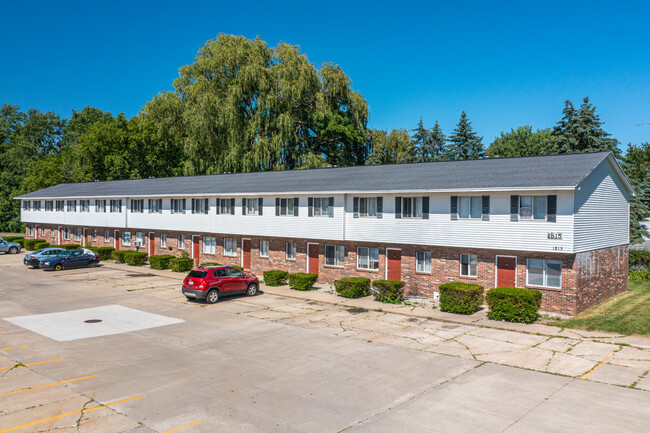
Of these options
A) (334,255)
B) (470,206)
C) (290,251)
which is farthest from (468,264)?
(290,251)

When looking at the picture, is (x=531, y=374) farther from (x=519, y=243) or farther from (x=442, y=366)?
(x=519, y=243)

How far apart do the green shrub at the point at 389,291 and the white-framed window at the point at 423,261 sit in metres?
1.78

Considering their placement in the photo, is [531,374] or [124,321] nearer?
[531,374]

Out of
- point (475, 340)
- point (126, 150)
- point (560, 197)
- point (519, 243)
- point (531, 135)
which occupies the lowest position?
point (475, 340)

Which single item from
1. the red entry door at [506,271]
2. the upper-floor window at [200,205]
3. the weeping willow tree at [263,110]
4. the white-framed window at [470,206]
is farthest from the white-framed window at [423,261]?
the weeping willow tree at [263,110]

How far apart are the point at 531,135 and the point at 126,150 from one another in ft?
203

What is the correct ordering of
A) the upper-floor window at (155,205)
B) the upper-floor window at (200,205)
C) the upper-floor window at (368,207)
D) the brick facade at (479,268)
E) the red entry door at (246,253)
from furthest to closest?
the upper-floor window at (155,205) → the upper-floor window at (200,205) → the red entry door at (246,253) → the upper-floor window at (368,207) → the brick facade at (479,268)

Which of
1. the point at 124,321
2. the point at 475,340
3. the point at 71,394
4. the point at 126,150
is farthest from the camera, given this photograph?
the point at 126,150

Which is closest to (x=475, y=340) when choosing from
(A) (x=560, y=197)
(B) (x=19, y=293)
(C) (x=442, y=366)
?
(C) (x=442, y=366)

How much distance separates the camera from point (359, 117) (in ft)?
180

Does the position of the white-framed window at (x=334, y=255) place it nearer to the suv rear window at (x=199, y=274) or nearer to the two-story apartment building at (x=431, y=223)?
the two-story apartment building at (x=431, y=223)

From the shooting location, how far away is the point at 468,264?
81.3 ft

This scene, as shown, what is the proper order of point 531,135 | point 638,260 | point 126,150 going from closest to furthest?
point 638,260
point 126,150
point 531,135

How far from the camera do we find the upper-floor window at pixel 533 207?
2181cm
